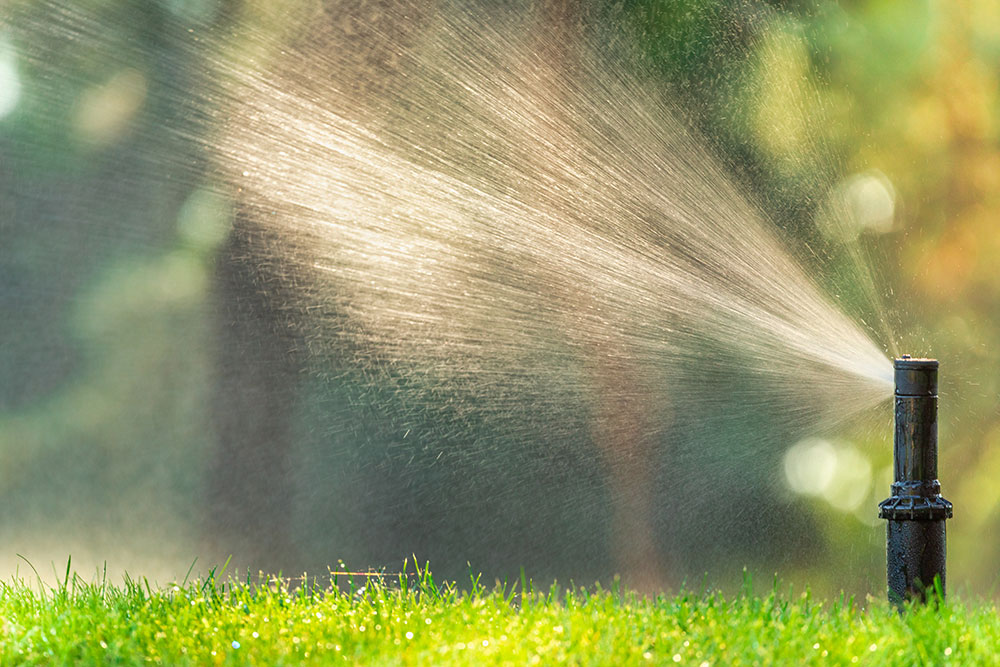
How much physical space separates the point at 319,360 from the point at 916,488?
9.70 feet

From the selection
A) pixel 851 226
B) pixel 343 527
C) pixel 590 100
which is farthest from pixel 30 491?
pixel 851 226

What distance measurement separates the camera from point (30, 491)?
4.86m

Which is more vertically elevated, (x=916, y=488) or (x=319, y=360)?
(x=319, y=360)

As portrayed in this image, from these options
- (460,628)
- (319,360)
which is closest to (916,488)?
(460,628)

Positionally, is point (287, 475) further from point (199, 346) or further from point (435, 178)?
point (435, 178)

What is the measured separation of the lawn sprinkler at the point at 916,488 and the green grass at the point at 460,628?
94mm

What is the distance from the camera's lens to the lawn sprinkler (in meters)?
2.30

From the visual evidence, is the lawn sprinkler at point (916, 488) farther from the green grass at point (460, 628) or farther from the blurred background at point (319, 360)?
the blurred background at point (319, 360)

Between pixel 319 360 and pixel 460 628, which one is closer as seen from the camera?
pixel 460 628

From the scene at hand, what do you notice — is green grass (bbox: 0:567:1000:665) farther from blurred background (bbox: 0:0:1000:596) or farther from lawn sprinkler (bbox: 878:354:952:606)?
blurred background (bbox: 0:0:1000:596)

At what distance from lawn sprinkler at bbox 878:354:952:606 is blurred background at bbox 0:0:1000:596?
1646 millimetres

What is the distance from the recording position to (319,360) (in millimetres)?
4621

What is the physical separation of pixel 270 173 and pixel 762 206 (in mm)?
2079

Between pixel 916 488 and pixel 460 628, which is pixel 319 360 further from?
pixel 916 488
